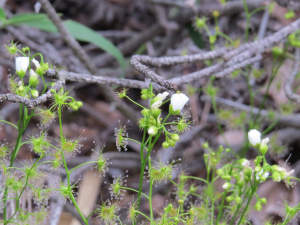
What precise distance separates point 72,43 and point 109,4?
1.22 meters

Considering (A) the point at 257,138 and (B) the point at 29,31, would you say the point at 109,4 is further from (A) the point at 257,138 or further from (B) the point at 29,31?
(A) the point at 257,138

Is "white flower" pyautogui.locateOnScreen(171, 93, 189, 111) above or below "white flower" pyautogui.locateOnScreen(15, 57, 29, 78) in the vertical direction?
below

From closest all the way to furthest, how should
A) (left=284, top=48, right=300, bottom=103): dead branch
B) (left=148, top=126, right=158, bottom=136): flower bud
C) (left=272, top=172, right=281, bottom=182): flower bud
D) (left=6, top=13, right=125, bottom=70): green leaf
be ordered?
(left=148, top=126, right=158, bottom=136): flower bud < (left=272, top=172, right=281, bottom=182): flower bud < (left=284, top=48, right=300, bottom=103): dead branch < (left=6, top=13, right=125, bottom=70): green leaf

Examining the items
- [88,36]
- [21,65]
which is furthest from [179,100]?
[88,36]

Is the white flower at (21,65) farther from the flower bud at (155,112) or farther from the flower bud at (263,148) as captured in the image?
the flower bud at (263,148)

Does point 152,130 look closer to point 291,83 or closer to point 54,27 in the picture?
point 291,83

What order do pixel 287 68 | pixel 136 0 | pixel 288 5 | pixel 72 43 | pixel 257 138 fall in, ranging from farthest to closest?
1. pixel 136 0
2. pixel 287 68
3. pixel 288 5
4. pixel 72 43
5. pixel 257 138

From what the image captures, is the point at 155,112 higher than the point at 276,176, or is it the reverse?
the point at 155,112

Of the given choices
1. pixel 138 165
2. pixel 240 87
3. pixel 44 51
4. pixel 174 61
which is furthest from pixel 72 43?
pixel 240 87

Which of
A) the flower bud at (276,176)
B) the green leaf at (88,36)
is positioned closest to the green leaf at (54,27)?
the green leaf at (88,36)

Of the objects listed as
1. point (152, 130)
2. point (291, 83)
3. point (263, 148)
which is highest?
point (152, 130)

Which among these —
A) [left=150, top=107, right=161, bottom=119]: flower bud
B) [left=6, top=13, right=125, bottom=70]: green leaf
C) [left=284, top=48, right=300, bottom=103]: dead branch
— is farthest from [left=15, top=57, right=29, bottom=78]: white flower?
[left=284, top=48, right=300, bottom=103]: dead branch

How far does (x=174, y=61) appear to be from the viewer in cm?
124

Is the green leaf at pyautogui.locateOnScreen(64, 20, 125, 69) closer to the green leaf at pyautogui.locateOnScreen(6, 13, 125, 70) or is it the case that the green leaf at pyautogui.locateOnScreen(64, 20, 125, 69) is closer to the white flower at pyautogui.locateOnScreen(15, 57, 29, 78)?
the green leaf at pyautogui.locateOnScreen(6, 13, 125, 70)
